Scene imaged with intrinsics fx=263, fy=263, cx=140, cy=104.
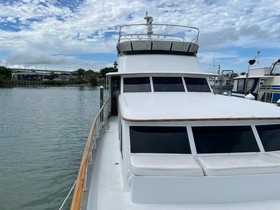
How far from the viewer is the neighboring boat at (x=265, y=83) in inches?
738

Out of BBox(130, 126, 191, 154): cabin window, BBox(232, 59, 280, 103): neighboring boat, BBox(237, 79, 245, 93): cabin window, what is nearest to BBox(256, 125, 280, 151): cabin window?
BBox(130, 126, 191, 154): cabin window

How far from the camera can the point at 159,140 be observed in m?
3.90

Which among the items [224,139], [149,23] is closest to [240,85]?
[149,23]

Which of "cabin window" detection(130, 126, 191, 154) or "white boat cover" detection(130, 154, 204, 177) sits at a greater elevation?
"cabin window" detection(130, 126, 191, 154)

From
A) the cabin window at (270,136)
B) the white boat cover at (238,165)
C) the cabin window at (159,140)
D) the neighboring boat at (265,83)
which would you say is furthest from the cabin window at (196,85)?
the neighboring boat at (265,83)

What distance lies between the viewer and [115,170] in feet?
15.8

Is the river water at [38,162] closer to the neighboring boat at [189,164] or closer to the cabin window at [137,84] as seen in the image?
the neighboring boat at [189,164]

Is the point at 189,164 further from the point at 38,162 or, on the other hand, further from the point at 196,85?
the point at 38,162

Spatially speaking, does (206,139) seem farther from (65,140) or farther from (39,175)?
(65,140)

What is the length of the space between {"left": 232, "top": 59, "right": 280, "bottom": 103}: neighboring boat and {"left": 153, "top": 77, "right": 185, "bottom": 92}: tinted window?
42.6ft

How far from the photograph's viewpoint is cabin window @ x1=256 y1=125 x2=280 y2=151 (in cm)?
414

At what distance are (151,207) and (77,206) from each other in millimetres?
1033

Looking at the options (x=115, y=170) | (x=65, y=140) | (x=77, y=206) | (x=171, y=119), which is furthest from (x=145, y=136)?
(x=65, y=140)

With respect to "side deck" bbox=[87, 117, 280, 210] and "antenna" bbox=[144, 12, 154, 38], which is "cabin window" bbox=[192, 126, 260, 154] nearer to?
"side deck" bbox=[87, 117, 280, 210]
